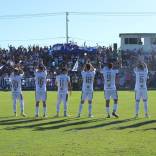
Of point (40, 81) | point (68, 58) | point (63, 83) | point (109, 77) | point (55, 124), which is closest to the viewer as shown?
point (55, 124)

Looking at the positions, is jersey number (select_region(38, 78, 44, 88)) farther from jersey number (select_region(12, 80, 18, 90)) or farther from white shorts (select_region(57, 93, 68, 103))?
jersey number (select_region(12, 80, 18, 90))

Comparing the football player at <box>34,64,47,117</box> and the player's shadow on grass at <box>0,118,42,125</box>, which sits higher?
the football player at <box>34,64,47,117</box>

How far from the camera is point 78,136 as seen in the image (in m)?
17.0

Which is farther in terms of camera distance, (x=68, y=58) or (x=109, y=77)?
(x=68, y=58)

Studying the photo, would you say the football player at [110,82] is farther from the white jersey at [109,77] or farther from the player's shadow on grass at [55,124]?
the player's shadow on grass at [55,124]

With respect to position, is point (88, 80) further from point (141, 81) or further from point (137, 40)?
point (137, 40)

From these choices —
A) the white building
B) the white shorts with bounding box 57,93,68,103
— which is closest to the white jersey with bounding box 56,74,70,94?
the white shorts with bounding box 57,93,68,103

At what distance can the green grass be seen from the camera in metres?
14.1

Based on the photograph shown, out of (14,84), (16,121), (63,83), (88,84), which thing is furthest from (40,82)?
(16,121)

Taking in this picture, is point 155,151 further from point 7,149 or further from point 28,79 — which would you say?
point 28,79

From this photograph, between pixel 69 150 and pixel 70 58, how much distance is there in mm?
45193

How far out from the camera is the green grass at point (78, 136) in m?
14.1

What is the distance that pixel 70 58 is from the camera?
5931cm

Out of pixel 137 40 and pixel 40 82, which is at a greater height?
pixel 137 40
